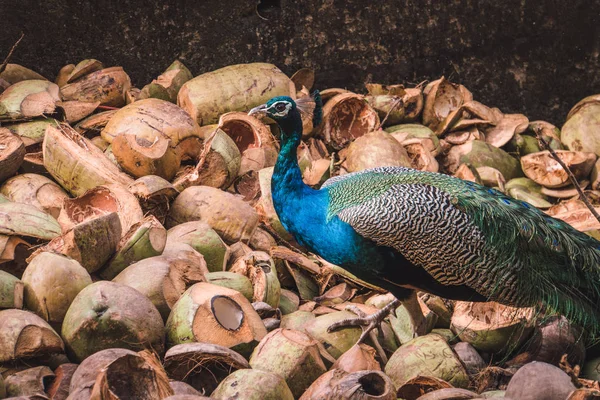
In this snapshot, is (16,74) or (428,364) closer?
(428,364)

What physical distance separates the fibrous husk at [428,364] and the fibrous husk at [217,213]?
47.1 inches

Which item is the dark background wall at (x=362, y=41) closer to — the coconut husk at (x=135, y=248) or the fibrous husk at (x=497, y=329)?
the coconut husk at (x=135, y=248)

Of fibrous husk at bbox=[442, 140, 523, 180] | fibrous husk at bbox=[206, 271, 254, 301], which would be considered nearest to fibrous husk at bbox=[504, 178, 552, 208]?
fibrous husk at bbox=[442, 140, 523, 180]

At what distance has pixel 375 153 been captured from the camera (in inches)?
210

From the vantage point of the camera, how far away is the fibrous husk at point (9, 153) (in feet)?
15.4

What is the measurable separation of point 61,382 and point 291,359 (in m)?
0.88

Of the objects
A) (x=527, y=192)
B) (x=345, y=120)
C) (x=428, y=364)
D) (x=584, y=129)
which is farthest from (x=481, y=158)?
(x=428, y=364)

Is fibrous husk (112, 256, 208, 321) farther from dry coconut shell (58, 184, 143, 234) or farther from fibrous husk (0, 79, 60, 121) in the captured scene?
fibrous husk (0, 79, 60, 121)

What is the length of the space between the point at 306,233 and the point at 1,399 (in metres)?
1.63

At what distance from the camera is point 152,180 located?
465 cm

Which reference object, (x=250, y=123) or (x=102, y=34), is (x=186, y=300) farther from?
(x=102, y=34)

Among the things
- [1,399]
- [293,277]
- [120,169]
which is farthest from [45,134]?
[1,399]

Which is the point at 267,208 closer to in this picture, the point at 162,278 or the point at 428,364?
the point at 162,278

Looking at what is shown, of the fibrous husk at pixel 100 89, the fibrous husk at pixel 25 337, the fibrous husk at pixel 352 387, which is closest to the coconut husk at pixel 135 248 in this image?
the fibrous husk at pixel 25 337
